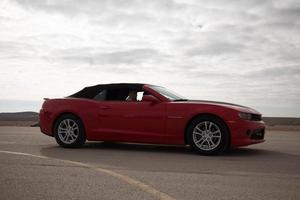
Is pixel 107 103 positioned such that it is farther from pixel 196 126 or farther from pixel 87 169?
pixel 87 169

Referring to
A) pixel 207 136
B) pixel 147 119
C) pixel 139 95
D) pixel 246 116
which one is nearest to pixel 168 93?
pixel 139 95

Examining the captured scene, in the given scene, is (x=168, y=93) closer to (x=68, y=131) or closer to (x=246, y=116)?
(x=246, y=116)

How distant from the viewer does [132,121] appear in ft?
33.6

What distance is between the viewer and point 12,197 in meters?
5.66

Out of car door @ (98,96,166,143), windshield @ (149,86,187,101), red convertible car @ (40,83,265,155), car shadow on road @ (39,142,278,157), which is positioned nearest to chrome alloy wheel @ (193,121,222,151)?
red convertible car @ (40,83,265,155)

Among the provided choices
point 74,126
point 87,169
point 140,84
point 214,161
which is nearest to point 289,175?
point 214,161

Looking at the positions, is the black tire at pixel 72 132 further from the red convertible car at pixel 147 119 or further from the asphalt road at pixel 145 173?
the asphalt road at pixel 145 173

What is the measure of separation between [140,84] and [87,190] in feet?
16.2

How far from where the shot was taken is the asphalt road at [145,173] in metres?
5.92

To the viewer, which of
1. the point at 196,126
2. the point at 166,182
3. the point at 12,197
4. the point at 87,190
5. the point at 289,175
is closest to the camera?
the point at 12,197

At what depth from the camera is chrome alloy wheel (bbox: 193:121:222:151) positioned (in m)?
9.58

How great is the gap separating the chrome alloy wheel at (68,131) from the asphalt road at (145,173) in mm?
273

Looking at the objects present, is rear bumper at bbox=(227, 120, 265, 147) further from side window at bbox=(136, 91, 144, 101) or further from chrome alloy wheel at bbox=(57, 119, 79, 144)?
chrome alloy wheel at bbox=(57, 119, 79, 144)

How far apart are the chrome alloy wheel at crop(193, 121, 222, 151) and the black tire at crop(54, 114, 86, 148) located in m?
2.55
